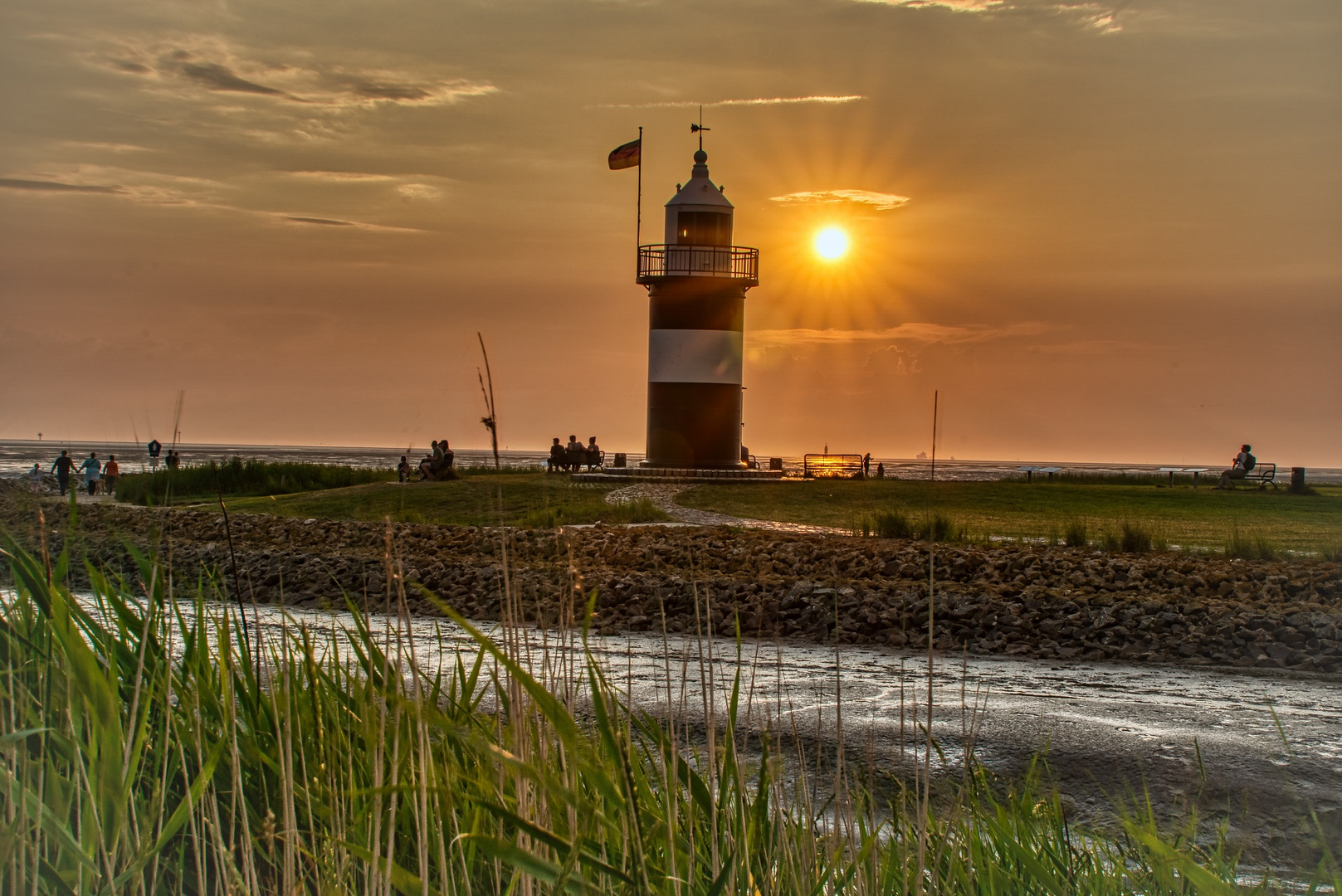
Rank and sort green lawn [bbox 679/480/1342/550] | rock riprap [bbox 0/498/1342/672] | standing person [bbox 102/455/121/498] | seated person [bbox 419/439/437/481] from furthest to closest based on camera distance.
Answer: standing person [bbox 102/455/121/498] < seated person [bbox 419/439/437/481] < green lawn [bbox 679/480/1342/550] < rock riprap [bbox 0/498/1342/672]

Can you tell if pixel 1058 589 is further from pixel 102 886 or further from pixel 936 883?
pixel 102 886

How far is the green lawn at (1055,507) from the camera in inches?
782

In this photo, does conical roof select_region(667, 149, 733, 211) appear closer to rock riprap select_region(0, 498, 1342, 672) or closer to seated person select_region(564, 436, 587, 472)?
seated person select_region(564, 436, 587, 472)

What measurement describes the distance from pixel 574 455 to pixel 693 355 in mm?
6050

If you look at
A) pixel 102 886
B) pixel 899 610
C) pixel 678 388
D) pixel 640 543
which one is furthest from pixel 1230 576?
pixel 678 388

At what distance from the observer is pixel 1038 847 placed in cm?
353

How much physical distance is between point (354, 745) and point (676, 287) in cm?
3062

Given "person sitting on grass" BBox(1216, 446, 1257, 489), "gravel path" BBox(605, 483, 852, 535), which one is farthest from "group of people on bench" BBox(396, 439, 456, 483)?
"person sitting on grass" BBox(1216, 446, 1257, 489)

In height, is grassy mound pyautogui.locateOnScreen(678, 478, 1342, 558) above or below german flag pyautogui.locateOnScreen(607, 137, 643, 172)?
below

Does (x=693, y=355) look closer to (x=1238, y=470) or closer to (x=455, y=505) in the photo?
(x=455, y=505)

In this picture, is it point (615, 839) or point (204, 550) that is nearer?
point (615, 839)

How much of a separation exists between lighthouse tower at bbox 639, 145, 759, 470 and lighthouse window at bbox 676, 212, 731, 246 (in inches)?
1.0

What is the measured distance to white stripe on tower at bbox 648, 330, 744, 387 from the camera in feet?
111

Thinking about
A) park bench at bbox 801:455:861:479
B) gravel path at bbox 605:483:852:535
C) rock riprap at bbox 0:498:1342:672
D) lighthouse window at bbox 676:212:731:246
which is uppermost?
lighthouse window at bbox 676:212:731:246
